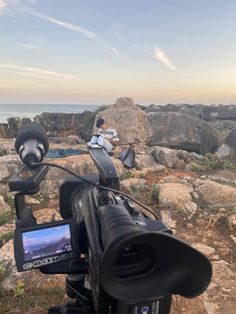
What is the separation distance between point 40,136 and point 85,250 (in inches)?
29.3

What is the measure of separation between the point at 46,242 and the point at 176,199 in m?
5.33

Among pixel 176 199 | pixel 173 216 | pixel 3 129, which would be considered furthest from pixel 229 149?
pixel 3 129

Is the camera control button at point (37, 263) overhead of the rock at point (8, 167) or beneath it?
overhead

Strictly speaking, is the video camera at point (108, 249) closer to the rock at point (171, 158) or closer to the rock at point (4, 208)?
the rock at point (4, 208)

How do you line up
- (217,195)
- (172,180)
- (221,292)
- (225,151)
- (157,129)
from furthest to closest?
1. (157,129)
2. (225,151)
3. (172,180)
4. (217,195)
5. (221,292)

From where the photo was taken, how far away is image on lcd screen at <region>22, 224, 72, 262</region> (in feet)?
5.81

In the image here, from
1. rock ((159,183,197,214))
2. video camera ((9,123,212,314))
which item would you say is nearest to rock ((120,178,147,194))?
rock ((159,183,197,214))

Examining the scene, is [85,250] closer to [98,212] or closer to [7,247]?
[98,212]

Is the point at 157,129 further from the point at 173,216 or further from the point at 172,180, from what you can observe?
the point at 173,216

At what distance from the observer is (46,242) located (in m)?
1.81

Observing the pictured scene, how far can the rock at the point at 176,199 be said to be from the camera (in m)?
6.70

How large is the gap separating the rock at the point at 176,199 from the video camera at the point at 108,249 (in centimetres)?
477

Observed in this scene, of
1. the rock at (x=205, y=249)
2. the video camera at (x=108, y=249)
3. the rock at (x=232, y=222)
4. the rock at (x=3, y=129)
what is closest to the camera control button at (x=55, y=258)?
the video camera at (x=108, y=249)

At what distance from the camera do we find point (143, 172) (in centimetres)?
958
